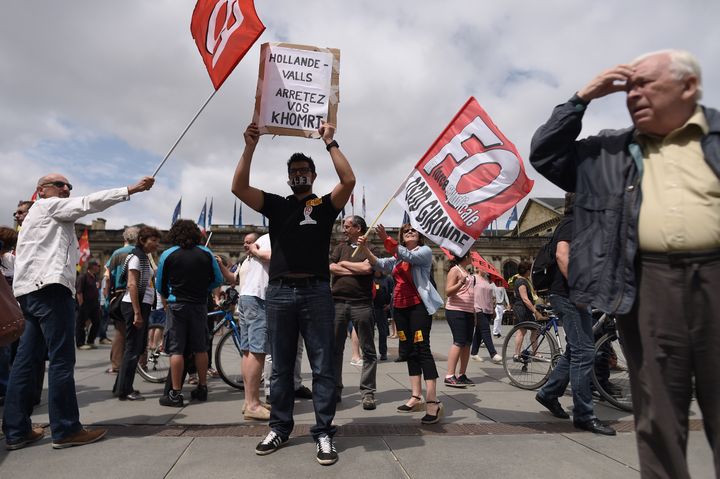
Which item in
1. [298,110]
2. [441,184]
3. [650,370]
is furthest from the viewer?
[441,184]

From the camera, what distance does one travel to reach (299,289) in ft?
11.3

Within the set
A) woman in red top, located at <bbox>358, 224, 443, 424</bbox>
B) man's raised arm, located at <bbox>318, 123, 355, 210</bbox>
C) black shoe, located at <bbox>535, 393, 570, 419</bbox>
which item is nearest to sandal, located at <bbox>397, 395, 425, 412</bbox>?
woman in red top, located at <bbox>358, 224, 443, 424</bbox>

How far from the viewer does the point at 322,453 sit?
10.2 feet

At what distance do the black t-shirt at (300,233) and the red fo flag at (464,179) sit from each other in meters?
1.28

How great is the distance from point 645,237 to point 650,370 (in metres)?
0.54

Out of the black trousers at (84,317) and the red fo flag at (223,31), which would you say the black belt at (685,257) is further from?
the black trousers at (84,317)

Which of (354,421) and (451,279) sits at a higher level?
(451,279)

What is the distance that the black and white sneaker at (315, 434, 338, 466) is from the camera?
A: 9.98 ft

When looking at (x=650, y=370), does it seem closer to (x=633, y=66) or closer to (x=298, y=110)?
(x=633, y=66)

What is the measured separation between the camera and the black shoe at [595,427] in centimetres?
386

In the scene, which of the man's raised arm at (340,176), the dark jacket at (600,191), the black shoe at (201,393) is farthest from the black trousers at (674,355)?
the black shoe at (201,393)

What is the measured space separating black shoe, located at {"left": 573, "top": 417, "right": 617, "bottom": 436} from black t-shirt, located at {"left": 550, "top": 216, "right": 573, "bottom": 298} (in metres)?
1.11

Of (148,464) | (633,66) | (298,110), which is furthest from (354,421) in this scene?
(633,66)

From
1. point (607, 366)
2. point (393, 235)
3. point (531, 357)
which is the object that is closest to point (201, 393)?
point (531, 357)
